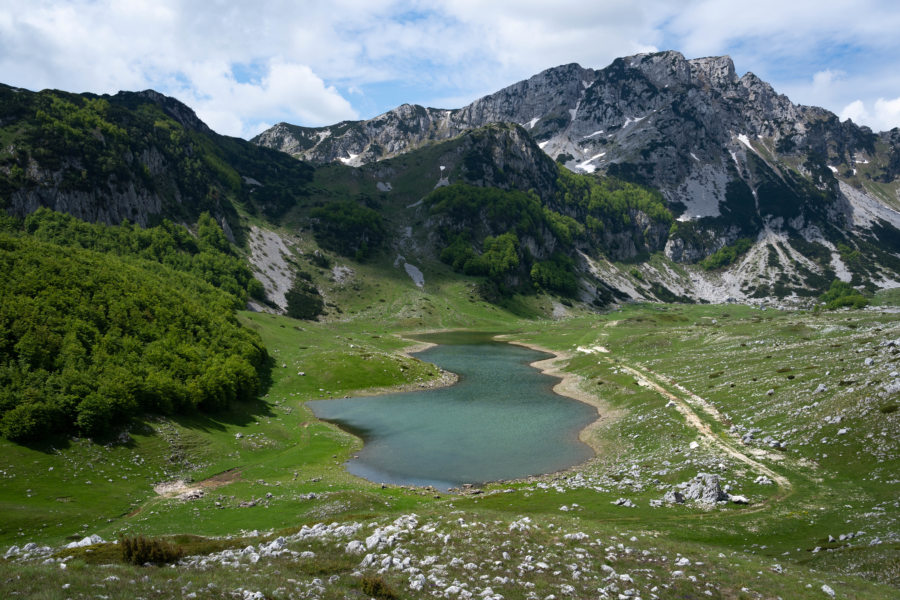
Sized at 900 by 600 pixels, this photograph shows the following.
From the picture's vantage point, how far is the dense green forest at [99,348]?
166 feet

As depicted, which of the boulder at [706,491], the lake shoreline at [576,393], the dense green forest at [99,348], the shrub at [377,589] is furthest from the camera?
the lake shoreline at [576,393]

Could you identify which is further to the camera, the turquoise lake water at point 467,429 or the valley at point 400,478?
the turquoise lake water at point 467,429

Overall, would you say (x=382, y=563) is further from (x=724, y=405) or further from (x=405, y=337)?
(x=405, y=337)

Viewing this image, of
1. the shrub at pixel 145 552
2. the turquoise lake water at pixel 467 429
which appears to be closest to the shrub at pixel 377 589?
the shrub at pixel 145 552

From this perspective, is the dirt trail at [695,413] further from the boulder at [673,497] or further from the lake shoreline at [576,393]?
the lake shoreline at [576,393]

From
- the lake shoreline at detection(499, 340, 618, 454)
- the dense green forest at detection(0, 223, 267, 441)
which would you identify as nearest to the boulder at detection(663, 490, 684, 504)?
Result: the lake shoreline at detection(499, 340, 618, 454)

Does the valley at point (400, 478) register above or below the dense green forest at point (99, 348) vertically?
below

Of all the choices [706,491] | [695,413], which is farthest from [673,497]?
[695,413]

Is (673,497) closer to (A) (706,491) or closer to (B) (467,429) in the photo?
(A) (706,491)

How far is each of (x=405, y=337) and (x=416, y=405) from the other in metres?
98.5

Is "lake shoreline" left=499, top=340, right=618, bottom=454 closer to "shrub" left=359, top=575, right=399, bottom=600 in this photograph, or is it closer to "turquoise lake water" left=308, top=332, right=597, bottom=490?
"turquoise lake water" left=308, top=332, right=597, bottom=490

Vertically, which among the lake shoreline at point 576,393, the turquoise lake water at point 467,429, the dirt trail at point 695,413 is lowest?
the lake shoreline at point 576,393

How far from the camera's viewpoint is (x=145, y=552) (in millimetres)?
23141

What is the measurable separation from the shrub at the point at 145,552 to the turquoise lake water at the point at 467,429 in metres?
31.9
